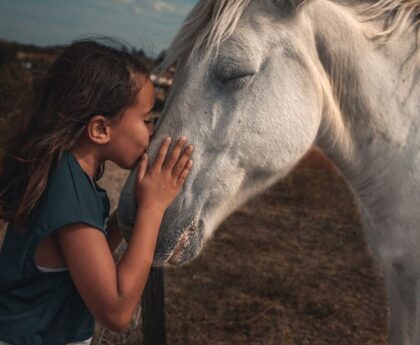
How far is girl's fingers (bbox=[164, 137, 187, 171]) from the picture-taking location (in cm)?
137

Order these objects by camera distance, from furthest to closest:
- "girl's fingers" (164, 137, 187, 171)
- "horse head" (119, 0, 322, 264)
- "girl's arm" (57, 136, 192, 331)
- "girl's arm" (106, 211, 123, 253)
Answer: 1. "girl's arm" (106, 211, 123, 253)
2. "horse head" (119, 0, 322, 264)
3. "girl's fingers" (164, 137, 187, 171)
4. "girl's arm" (57, 136, 192, 331)

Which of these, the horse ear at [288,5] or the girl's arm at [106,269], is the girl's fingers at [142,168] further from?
the horse ear at [288,5]

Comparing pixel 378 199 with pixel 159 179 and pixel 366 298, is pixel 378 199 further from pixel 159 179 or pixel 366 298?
pixel 366 298

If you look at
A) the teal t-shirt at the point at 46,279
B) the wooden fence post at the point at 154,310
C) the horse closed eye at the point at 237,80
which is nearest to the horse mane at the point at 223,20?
the horse closed eye at the point at 237,80

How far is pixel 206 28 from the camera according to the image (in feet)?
5.06

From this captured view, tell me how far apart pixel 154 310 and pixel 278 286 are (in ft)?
5.89

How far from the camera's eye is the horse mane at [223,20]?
1488 millimetres

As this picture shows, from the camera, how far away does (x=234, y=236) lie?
533 cm

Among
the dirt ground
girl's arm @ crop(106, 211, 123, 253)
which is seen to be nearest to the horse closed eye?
girl's arm @ crop(106, 211, 123, 253)

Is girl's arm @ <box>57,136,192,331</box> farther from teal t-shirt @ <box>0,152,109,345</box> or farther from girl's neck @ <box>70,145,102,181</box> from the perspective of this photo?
girl's neck @ <box>70,145,102,181</box>

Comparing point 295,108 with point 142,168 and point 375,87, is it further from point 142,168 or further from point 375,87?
point 142,168

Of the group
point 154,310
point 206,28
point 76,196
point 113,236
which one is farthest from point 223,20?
point 154,310

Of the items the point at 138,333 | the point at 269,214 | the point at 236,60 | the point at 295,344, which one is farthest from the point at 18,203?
the point at 269,214

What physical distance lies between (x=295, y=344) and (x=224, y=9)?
2.60m
